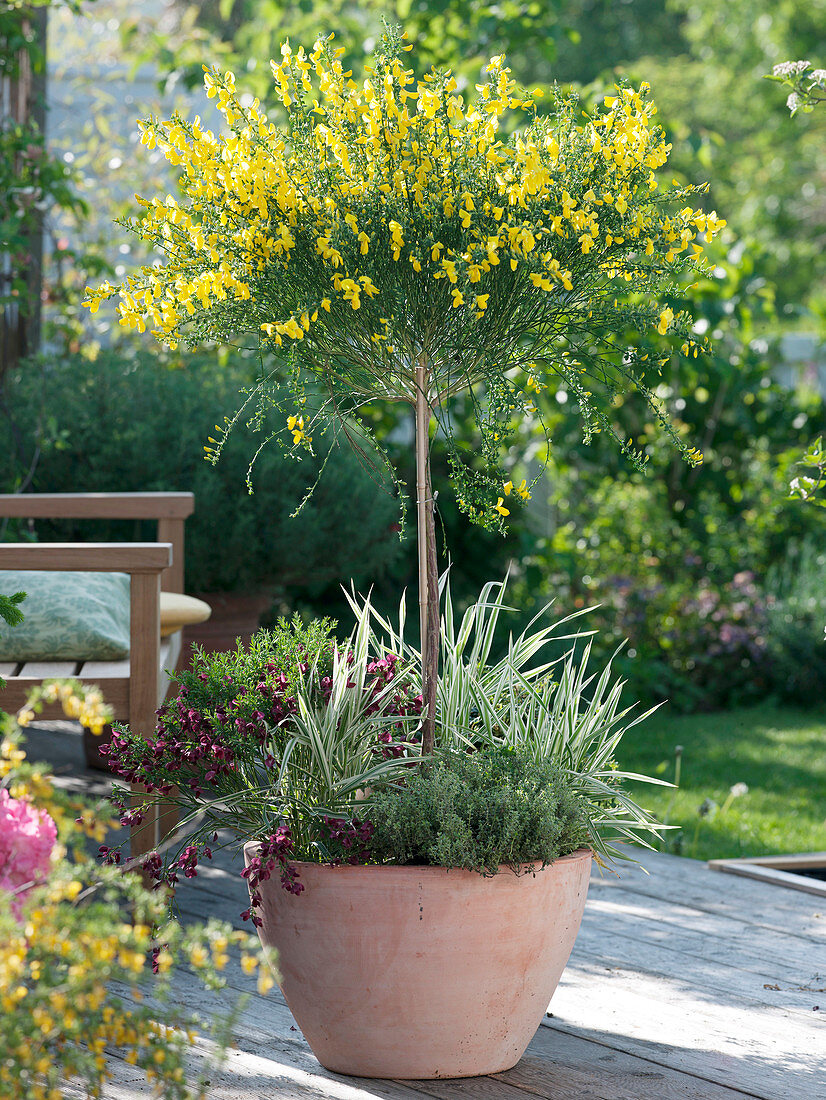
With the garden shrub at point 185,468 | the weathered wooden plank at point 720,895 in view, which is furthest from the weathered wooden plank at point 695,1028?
the garden shrub at point 185,468

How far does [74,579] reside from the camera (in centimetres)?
296

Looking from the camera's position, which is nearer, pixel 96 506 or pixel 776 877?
pixel 776 877

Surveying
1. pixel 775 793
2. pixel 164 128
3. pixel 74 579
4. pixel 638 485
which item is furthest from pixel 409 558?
pixel 164 128

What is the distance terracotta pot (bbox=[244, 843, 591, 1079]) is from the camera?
6.21ft

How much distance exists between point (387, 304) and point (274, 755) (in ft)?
2.63

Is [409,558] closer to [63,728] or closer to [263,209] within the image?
[63,728]

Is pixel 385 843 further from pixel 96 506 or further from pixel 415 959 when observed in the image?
pixel 96 506

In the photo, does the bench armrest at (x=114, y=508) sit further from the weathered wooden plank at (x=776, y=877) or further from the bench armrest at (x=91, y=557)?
the weathered wooden plank at (x=776, y=877)

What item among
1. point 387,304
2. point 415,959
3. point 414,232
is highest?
point 414,232

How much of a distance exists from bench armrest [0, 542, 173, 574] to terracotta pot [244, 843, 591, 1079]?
0.95 meters

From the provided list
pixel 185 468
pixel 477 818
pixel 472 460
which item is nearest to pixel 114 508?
pixel 185 468

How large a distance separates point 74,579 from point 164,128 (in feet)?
4.20

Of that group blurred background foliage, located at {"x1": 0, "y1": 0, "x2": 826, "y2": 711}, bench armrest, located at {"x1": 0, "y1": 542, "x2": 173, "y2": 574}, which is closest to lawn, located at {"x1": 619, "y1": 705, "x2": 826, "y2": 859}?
blurred background foliage, located at {"x1": 0, "y1": 0, "x2": 826, "y2": 711}

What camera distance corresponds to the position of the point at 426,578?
2.15 metres
